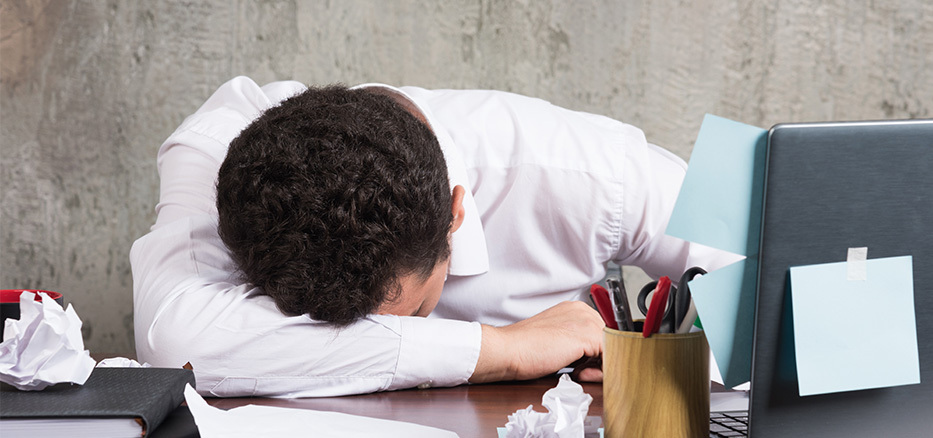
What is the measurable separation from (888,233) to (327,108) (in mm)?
587

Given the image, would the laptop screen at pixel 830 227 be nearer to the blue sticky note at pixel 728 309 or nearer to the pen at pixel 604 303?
the blue sticky note at pixel 728 309

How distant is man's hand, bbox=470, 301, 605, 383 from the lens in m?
0.87

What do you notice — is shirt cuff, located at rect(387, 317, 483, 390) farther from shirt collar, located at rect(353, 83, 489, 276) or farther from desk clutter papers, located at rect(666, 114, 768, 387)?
desk clutter papers, located at rect(666, 114, 768, 387)

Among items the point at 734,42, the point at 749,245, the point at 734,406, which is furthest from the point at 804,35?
the point at 749,245

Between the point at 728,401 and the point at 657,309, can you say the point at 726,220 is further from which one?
the point at 728,401

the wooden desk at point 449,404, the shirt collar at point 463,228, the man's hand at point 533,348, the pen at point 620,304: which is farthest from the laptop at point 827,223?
the shirt collar at point 463,228

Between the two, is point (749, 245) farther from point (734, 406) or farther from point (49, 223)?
point (49, 223)

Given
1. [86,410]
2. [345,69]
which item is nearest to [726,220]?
[86,410]

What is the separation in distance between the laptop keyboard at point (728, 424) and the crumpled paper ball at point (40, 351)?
549mm

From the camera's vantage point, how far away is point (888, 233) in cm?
54

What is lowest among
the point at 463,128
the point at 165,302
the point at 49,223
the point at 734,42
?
the point at 165,302

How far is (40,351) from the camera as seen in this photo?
619 mm

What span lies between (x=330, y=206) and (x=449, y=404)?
25 centimetres

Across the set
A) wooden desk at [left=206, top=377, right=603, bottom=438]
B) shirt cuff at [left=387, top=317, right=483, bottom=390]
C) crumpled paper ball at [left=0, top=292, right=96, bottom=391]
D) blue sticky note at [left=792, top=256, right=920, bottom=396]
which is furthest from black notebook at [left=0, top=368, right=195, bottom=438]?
blue sticky note at [left=792, top=256, right=920, bottom=396]
